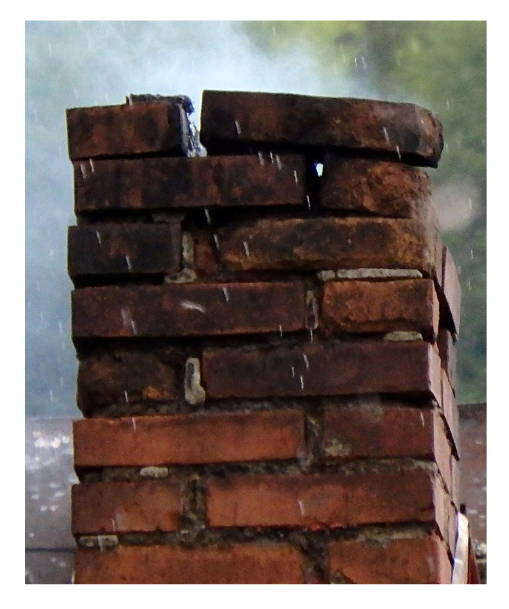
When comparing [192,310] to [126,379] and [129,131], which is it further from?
[129,131]

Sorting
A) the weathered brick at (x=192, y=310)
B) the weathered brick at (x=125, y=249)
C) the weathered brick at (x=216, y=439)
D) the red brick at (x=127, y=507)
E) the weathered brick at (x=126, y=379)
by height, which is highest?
the weathered brick at (x=125, y=249)

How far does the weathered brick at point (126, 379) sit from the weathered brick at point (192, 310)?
0.10 ft

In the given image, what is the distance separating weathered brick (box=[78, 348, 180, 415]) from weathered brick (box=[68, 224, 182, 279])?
0.11 m

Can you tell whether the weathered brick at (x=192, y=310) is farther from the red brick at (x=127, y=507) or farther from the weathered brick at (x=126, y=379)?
the red brick at (x=127, y=507)

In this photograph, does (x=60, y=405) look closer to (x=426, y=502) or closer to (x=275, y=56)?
(x=275, y=56)

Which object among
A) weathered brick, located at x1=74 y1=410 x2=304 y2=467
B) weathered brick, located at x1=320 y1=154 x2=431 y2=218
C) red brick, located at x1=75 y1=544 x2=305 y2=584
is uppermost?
weathered brick, located at x1=320 y1=154 x2=431 y2=218

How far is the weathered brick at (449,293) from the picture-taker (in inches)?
60.9

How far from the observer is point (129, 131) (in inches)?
56.6

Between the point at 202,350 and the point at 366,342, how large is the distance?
0.70 feet

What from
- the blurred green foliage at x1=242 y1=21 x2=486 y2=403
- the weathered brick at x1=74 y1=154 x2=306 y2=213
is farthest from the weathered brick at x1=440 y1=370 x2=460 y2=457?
the blurred green foliage at x1=242 y1=21 x2=486 y2=403

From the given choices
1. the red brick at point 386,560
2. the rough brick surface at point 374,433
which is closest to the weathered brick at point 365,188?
the rough brick surface at point 374,433

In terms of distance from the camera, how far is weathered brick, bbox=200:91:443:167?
1407 mm

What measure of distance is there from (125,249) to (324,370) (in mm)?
310

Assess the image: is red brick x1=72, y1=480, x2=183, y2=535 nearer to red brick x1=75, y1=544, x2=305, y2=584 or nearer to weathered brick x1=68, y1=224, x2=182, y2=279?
red brick x1=75, y1=544, x2=305, y2=584
